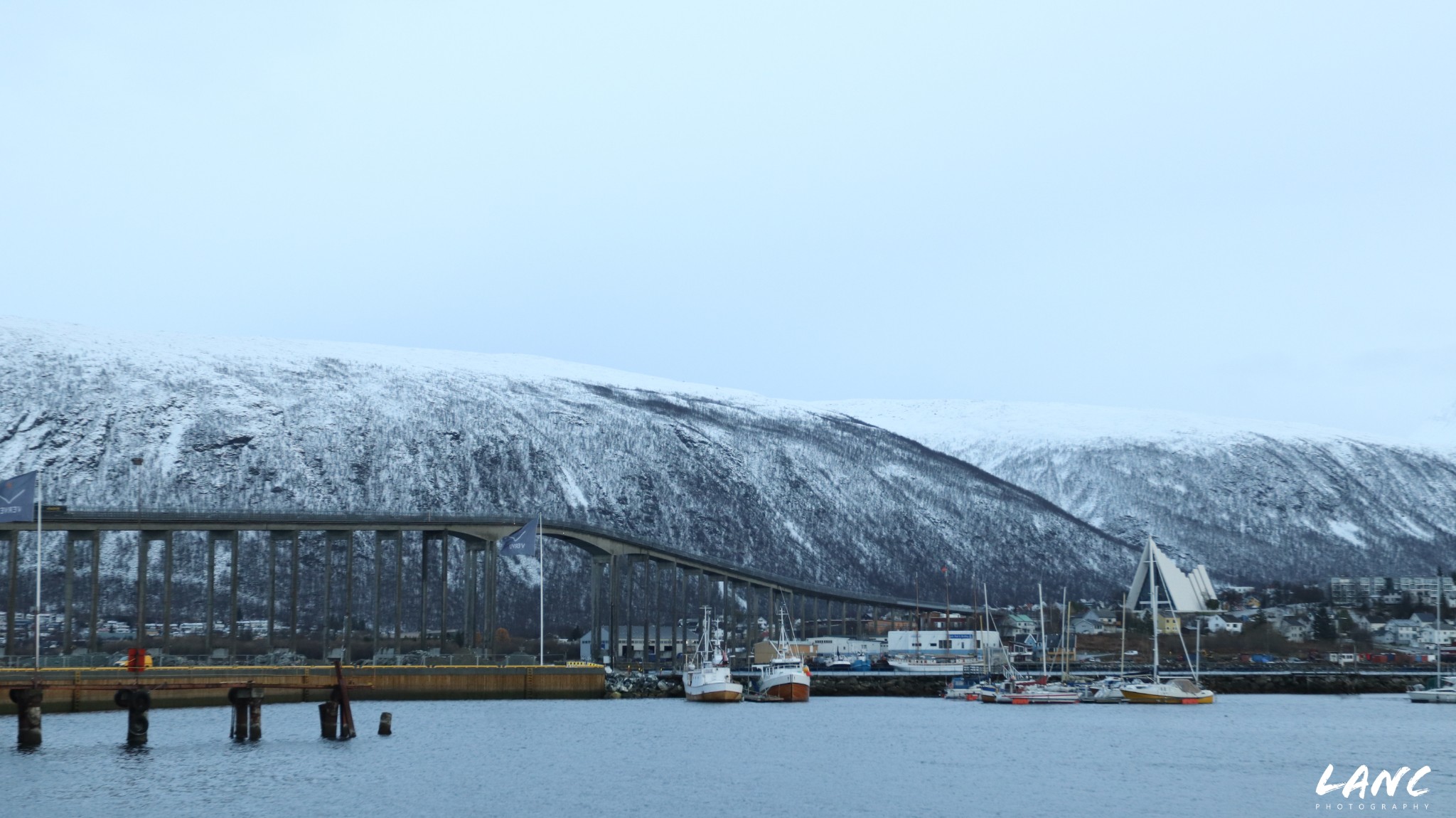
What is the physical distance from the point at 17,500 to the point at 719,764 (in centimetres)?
3920

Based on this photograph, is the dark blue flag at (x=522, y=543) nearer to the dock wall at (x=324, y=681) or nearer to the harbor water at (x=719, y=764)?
the dock wall at (x=324, y=681)

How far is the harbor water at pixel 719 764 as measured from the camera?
5738cm

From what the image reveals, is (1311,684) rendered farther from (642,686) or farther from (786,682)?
(642,686)

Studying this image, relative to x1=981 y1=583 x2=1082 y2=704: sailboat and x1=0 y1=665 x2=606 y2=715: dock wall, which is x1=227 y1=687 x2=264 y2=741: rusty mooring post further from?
x1=981 y1=583 x2=1082 y2=704: sailboat

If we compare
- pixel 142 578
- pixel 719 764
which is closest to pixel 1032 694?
pixel 719 764

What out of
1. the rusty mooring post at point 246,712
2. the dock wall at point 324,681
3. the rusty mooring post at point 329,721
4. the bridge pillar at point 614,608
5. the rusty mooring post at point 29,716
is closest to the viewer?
the rusty mooring post at point 29,716

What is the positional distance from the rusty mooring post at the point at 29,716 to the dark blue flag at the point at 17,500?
11531 mm

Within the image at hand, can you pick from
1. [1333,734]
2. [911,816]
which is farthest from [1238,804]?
[1333,734]

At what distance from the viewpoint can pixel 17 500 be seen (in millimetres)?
80500

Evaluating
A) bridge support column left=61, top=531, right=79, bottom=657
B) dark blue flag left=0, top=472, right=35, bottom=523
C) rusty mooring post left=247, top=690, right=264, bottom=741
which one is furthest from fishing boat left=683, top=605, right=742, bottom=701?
dark blue flag left=0, top=472, right=35, bottom=523

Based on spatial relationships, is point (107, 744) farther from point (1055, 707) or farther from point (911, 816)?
point (1055, 707)

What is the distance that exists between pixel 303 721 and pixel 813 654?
95.6 meters

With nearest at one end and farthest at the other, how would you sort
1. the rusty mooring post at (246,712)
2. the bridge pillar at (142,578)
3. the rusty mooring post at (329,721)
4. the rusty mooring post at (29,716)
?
the rusty mooring post at (29,716), the rusty mooring post at (246,712), the rusty mooring post at (329,721), the bridge pillar at (142,578)

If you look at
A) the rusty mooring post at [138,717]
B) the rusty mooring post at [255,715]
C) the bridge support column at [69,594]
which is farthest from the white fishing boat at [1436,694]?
the bridge support column at [69,594]
